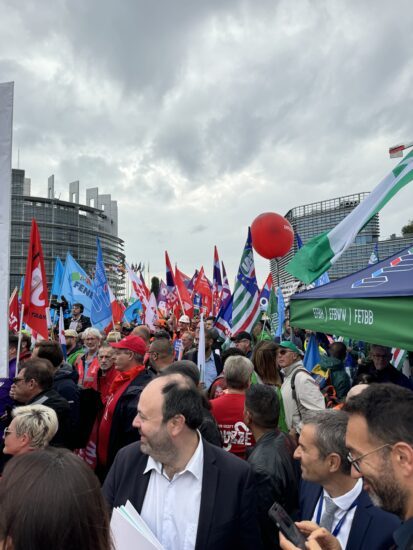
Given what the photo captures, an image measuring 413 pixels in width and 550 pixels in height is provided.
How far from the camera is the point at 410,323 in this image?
2.49 metres

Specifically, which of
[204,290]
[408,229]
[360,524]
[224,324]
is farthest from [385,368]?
[408,229]

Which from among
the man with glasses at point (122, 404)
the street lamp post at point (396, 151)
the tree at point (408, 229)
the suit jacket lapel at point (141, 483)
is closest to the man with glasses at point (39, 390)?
the man with glasses at point (122, 404)

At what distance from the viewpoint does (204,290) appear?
14.9 meters

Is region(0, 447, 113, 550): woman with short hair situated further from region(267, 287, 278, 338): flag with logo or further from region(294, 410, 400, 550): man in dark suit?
region(267, 287, 278, 338): flag with logo

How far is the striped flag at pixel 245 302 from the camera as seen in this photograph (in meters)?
7.89

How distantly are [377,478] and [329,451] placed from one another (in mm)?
701

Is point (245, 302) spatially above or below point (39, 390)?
above

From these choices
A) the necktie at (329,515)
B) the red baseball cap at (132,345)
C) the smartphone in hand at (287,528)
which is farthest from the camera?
the red baseball cap at (132,345)

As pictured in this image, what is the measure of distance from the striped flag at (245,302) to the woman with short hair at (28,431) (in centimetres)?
511

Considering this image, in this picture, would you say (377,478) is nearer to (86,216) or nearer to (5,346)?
(5,346)

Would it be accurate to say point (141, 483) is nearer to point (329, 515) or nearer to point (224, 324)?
point (329, 515)

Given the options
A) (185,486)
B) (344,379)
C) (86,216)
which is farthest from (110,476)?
(86,216)

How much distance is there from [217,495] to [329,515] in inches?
25.1

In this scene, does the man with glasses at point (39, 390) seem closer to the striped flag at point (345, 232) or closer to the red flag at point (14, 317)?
the striped flag at point (345, 232)
